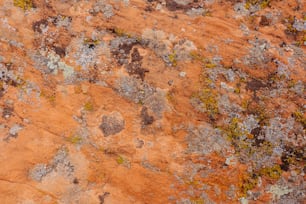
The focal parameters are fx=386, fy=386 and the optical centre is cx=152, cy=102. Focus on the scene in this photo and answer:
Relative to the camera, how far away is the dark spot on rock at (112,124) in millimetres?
6590

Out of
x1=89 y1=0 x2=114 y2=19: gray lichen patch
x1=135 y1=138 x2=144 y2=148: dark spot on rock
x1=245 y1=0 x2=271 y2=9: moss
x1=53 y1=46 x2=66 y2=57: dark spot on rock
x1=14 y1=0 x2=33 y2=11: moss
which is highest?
x1=245 y1=0 x2=271 y2=9: moss

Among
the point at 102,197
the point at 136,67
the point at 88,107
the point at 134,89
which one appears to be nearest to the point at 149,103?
the point at 134,89

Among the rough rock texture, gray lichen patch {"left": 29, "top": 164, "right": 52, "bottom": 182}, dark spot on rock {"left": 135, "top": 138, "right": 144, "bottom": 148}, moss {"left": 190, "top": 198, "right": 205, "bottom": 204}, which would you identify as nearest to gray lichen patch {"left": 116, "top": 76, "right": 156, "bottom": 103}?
the rough rock texture

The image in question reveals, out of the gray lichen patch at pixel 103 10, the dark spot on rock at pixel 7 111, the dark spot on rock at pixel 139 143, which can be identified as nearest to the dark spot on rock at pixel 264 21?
the gray lichen patch at pixel 103 10

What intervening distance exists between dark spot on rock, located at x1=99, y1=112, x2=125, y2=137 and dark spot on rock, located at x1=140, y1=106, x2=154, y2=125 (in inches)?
13.5

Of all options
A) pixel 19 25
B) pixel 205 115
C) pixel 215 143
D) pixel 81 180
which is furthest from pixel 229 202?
pixel 19 25

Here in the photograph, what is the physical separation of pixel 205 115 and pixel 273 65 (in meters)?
1.57

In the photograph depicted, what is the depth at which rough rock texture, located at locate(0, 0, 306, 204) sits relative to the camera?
21.2 ft

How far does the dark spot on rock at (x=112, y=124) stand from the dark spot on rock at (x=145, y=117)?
0.34 meters

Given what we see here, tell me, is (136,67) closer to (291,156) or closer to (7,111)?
(7,111)

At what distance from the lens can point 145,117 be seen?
6.65 m

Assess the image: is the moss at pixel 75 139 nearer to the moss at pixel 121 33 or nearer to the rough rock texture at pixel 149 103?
the rough rock texture at pixel 149 103

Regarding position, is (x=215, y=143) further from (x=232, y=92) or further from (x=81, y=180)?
(x=81, y=180)

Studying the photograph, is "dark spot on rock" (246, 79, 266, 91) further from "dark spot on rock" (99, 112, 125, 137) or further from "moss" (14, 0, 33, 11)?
"moss" (14, 0, 33, 11)
